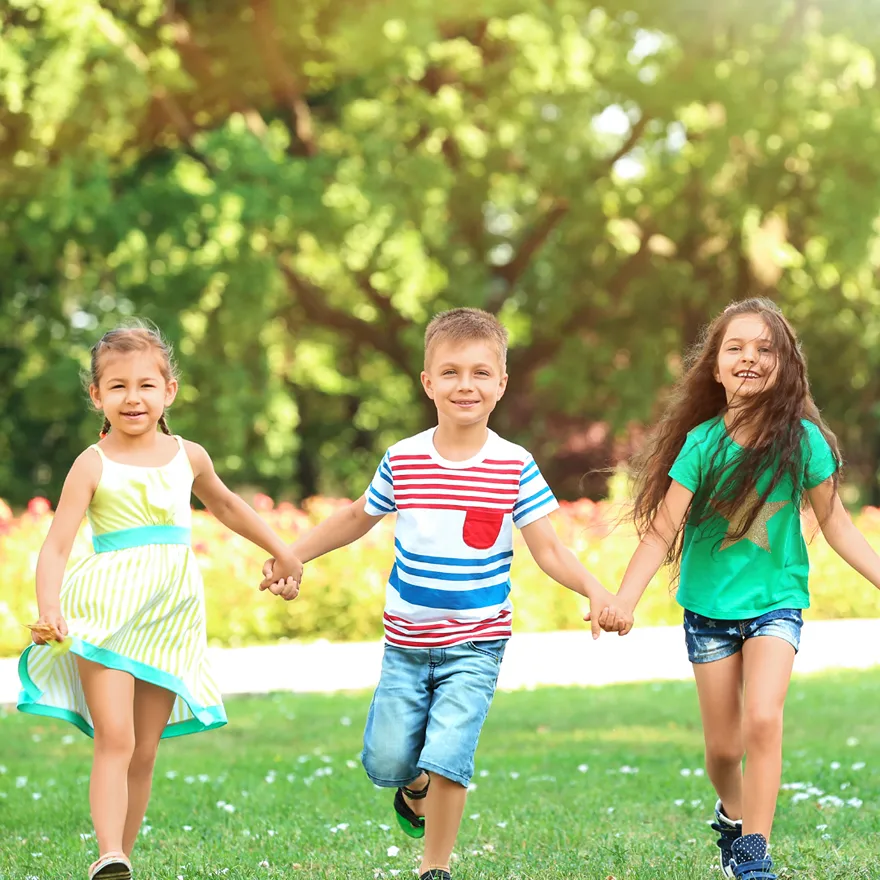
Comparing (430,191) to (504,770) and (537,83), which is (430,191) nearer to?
(537,83)

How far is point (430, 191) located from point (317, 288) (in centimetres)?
434

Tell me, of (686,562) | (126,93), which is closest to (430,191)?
(126,93)

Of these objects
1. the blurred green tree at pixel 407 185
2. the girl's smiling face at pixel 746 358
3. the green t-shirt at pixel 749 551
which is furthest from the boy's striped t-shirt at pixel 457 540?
the blurred green tree at pixel 407 185

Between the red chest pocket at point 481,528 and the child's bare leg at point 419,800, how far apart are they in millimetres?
821

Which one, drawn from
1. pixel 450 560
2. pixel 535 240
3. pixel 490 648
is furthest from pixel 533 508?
pixel 535 240

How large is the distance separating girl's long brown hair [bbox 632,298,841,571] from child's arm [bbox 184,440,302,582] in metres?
1.17

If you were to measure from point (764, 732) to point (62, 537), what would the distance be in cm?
214

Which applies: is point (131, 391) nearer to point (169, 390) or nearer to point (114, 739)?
point (169, 390)

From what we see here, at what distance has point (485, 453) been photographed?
4.28 metres

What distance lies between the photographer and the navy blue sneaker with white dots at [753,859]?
4051 mm

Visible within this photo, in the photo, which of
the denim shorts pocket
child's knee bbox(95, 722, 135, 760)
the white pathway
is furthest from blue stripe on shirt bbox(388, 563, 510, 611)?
the white pathway

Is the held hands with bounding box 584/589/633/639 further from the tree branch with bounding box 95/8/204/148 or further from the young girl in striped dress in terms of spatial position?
the tree branch with bounding box 95/8/204/148

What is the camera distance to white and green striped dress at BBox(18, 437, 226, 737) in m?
4.12

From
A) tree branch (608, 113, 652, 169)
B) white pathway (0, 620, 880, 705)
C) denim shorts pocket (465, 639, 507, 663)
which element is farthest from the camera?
tree branch (608, 113, 652, 169)
